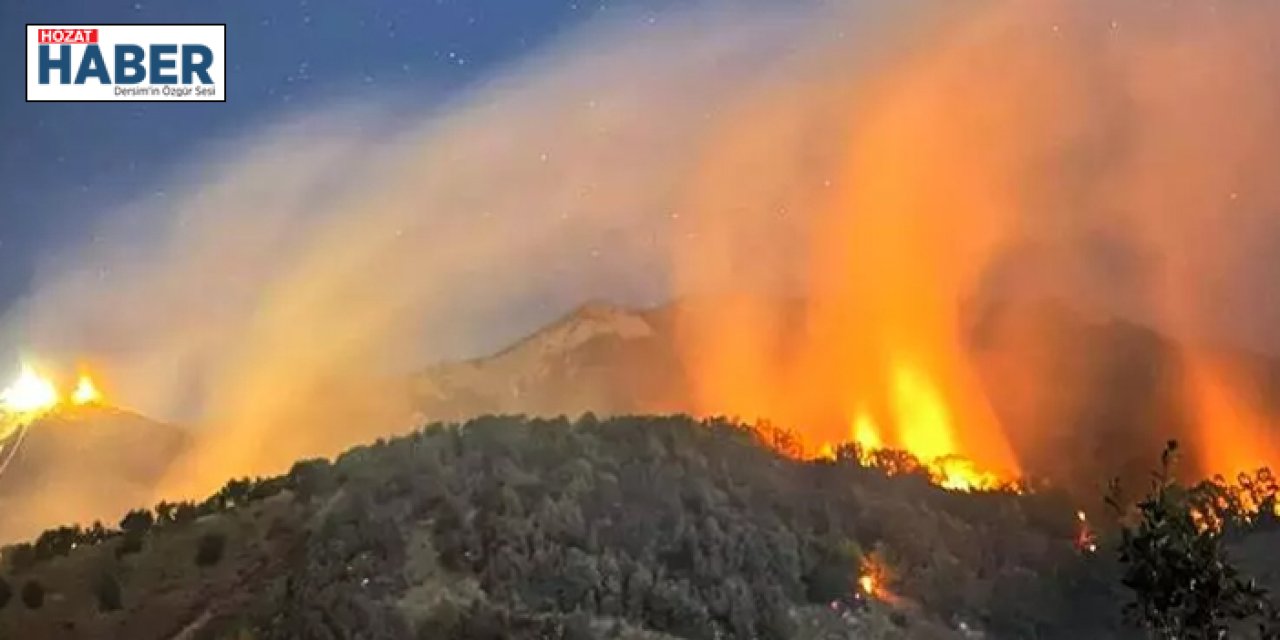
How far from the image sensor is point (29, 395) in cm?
1417

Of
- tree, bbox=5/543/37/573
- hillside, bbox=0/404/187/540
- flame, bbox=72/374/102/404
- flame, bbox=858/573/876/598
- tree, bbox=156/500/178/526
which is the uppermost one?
flame, bbox=72/374/102/404

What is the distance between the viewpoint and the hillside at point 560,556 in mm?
10867

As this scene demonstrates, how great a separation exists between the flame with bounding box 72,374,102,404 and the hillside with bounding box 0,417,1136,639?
1.70 metres

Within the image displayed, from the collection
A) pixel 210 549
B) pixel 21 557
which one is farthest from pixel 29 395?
pixel 210 549

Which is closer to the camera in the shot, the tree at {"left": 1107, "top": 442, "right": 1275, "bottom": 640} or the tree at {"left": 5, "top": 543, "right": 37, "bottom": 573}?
the tree at {"left": 1107, "top": 442, "right": 1275, "bottom": 640}

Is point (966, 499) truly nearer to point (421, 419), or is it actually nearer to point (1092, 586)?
point (1092, 586)

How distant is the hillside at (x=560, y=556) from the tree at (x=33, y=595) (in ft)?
0.15

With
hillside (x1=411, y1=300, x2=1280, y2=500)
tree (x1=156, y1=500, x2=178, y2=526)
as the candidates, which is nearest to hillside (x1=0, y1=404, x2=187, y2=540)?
tree (x1=156, y1=500, x2=178, y2=526)

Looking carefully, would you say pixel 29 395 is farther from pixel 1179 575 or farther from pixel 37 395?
pixel 1179 575

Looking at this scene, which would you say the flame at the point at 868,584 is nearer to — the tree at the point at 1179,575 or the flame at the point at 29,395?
the tree at the point at 1179,575

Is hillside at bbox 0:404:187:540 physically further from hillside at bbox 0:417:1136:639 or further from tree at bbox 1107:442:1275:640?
tree at bbox 1107:442:1275:640

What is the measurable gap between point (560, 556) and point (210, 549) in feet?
12.5

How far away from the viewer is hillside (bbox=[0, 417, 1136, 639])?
10.9 m

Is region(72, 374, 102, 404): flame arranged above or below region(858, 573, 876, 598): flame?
above
